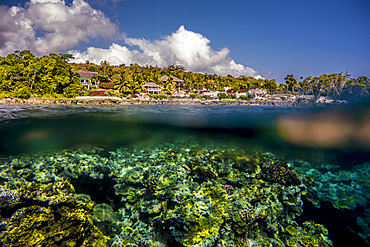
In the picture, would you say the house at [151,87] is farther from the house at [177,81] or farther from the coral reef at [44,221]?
the coral reef at [44,221]

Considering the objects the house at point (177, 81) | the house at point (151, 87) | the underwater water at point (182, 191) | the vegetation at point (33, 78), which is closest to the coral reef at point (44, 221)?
the underwater water at point (182, 191)

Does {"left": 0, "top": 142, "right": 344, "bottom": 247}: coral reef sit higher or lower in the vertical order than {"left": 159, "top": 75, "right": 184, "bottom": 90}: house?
lower

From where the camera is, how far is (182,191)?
19.2ft

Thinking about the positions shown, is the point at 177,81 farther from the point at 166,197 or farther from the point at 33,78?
the point at 166,197

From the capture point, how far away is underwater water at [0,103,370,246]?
4.23 meters

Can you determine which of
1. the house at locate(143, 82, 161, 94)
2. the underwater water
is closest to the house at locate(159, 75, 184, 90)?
the house at locate(143, 82, 161, 94)

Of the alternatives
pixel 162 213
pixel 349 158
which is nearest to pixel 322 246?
pixel 162 213

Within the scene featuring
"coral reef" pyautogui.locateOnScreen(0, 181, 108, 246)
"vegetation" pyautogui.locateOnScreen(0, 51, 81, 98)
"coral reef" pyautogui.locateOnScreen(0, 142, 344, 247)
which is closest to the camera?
"coral reef" pyautogui.locateOnScreen(0, 181, 108, 246)

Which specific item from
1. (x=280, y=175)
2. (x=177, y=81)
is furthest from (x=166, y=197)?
(x=177, y=81)

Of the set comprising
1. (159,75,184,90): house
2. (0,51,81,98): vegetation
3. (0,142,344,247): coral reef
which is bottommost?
(0,142,344,247): coral reef

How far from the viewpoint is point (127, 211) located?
17.1 feet

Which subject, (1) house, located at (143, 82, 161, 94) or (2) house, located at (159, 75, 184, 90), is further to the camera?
(2) house, located at (159, 75, 184, 90)

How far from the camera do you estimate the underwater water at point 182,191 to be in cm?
423

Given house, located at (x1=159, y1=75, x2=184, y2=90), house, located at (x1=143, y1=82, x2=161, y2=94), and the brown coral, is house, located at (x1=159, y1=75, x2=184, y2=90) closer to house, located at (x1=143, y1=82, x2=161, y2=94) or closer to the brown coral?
house, located at (x1=143, y1=82, x2=161, y2=94)
